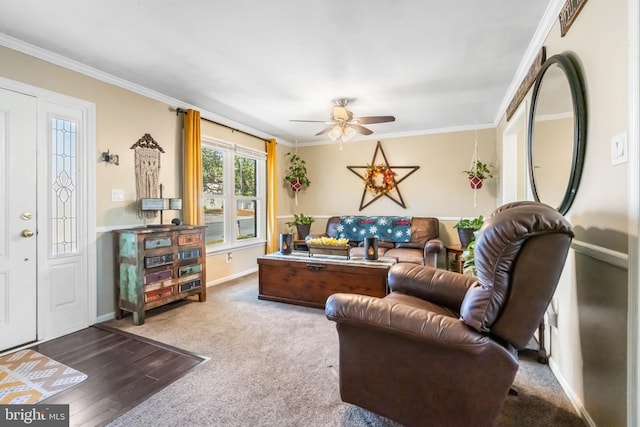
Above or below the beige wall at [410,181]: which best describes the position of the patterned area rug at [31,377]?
below

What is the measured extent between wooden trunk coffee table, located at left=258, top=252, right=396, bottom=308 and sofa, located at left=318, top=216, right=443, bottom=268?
3.04ft

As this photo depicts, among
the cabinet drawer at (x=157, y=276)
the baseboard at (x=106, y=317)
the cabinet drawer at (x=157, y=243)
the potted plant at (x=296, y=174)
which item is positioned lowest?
the baseboard at (x=106, y=317)

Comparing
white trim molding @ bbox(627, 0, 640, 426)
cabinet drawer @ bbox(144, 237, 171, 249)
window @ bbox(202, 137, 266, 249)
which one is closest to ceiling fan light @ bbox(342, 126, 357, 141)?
window @ bbox(202, 137, 266, 249)

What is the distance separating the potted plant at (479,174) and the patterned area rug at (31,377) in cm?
501

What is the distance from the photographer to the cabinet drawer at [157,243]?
2.95m

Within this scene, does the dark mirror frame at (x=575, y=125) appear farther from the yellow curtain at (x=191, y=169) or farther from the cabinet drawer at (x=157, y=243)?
the yellow curtain at (x=191, y=169)

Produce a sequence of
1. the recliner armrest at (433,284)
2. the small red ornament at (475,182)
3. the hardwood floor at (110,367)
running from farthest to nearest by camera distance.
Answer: the small red ornament at (475,182) → the recliner armrest at (433,284) → the hardwood floor at (110,367)

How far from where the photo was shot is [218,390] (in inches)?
73.4

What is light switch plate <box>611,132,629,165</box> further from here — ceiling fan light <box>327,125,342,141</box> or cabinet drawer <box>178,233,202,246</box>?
cabinet drawer <box>178,233,202,246</box>

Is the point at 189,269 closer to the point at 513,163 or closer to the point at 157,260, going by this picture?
the point at 157,260

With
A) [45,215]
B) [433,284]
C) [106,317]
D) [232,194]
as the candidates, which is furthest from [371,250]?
[45,215]

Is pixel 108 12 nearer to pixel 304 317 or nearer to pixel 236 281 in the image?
pixel 304 317

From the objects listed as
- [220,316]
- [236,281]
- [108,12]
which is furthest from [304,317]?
[108,12]

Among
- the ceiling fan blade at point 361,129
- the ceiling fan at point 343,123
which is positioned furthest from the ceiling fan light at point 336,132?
the ceiling fan blade at point 361,129
